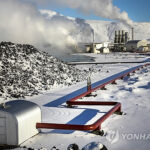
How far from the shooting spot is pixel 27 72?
614 inches

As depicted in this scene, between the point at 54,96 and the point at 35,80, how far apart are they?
2.82m

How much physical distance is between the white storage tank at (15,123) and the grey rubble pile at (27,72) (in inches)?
238

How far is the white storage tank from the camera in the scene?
582 cm

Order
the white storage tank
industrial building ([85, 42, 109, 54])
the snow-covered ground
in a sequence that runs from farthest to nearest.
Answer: industrial building ([85, 42, 109, 54]) → the snow-covered ground → the white storage tank

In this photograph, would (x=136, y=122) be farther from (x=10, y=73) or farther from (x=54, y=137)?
(x=10, y=73)

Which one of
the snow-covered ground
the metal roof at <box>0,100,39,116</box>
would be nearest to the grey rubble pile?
the snow-covered ground

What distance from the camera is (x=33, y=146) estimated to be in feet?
19.9

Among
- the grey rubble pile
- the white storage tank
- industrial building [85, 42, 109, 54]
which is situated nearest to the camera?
the white storage tank

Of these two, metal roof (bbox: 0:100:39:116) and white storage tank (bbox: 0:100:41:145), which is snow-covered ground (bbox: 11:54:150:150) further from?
metal roof (bbox: 0:100:39:116)

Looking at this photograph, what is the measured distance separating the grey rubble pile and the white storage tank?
604 cm

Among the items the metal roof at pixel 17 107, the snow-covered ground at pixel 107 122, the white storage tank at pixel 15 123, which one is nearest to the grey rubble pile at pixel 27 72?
the snow-covered ground at pixel 107 122

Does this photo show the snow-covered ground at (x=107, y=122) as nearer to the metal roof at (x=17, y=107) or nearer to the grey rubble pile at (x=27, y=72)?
the metal roof at (x=17, y=107)

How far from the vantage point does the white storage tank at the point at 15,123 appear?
229 inches

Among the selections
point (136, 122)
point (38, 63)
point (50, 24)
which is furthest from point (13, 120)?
point (50, 24)
